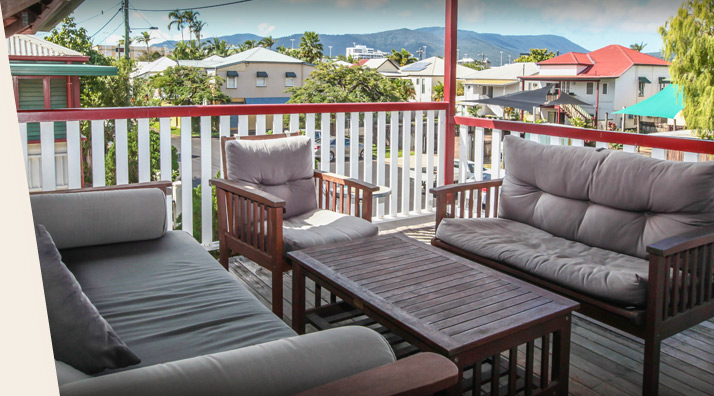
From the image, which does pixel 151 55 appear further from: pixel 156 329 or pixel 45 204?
pixel 156 329

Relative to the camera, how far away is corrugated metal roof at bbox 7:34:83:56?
7906 millimetres

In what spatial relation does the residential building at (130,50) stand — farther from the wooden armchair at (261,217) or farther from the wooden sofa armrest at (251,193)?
the wooden sofa armrest at (251,193)

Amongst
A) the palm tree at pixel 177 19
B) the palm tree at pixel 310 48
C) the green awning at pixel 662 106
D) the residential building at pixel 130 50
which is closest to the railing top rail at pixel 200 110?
the green awning at pixel 662 106

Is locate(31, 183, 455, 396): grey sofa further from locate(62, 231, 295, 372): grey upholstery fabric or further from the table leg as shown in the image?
the table leg

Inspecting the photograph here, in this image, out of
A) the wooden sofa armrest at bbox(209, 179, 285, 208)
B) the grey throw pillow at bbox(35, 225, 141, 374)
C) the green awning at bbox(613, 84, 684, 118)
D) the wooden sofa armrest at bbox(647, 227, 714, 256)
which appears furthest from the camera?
the green awning at bbox(613, 84, 684, 118)

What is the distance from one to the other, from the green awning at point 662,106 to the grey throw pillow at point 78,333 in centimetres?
471

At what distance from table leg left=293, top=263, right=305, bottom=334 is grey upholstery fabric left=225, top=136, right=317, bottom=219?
3.22 ft

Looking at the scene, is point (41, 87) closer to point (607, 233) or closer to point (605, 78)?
point (607, 233)

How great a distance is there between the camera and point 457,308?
6.93ft

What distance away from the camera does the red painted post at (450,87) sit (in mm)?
4742

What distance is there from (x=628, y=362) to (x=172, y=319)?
186cm

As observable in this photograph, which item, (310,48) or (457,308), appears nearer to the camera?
(457,308)

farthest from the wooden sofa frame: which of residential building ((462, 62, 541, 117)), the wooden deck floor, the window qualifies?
the window

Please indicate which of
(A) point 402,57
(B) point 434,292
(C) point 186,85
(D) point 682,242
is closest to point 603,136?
(D) point 682,242
